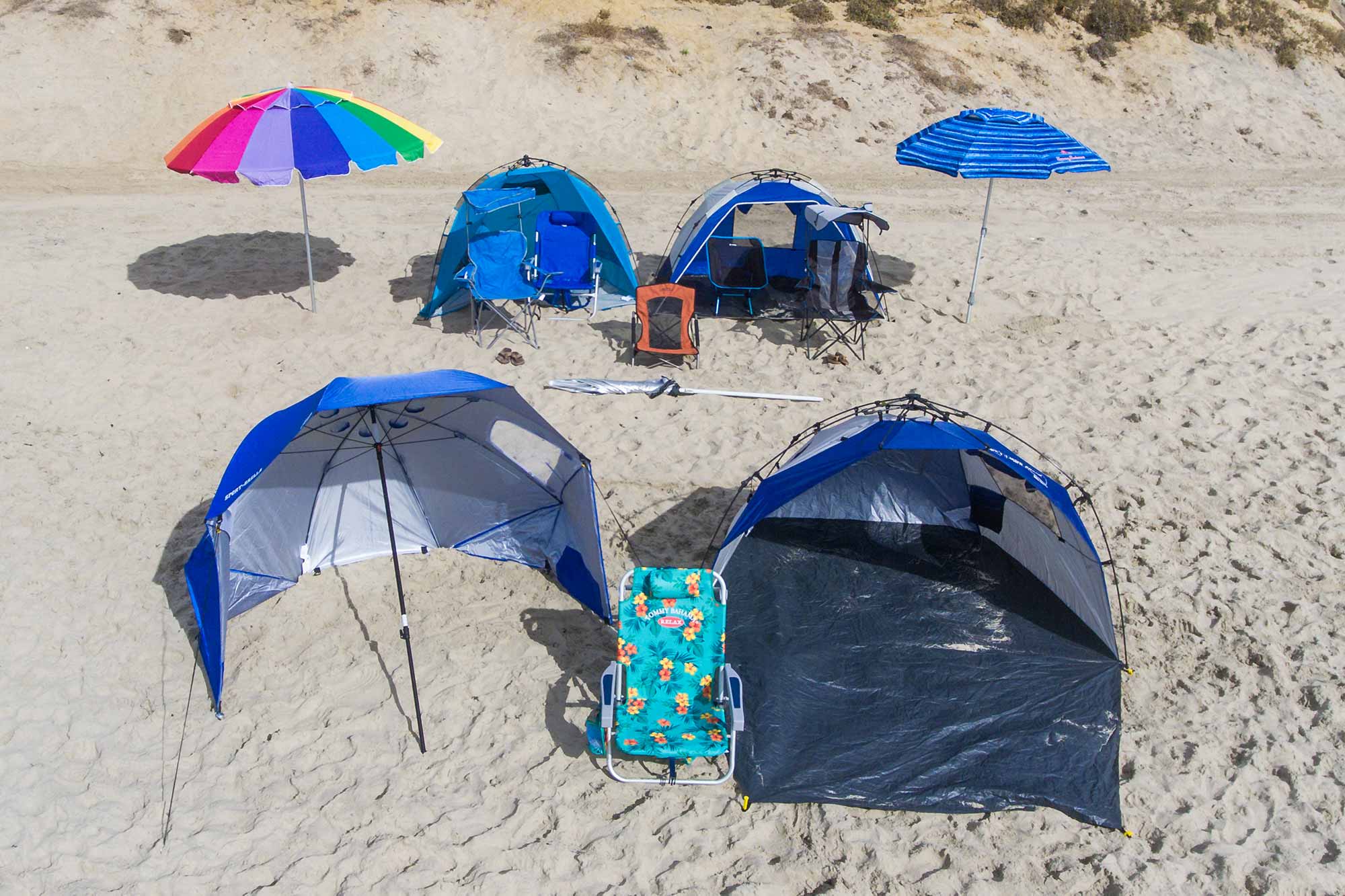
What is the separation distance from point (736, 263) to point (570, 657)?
5.94m

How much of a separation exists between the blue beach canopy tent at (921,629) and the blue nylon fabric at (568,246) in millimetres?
4653

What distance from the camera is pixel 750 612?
6504 millimetres

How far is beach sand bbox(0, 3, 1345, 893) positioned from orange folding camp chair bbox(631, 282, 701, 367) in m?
0.30

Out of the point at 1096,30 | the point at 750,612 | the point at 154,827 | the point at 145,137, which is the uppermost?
the point at 1096,30

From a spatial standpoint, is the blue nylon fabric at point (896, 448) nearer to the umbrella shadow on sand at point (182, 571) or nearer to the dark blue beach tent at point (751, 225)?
the umbrella shadow on sand at point (182, 571)

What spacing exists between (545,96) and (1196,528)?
548 inches

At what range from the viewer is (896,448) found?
5906mm

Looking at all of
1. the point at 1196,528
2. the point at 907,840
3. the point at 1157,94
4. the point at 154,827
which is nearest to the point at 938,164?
the point at 1196,528

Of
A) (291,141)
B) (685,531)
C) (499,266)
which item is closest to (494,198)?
(499,266)

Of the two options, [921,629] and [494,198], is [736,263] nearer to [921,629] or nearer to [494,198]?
[494,198]

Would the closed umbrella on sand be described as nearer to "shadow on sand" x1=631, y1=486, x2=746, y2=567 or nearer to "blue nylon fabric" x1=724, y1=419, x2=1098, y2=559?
"shadow on sand" x1=631, y1=486, x2=746, y2=567

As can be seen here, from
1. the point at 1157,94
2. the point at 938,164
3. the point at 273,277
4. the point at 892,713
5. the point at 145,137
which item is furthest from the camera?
the point at 1157,94

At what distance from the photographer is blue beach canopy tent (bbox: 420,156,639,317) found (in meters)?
10.5

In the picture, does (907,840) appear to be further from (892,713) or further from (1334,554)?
(1334,554)
